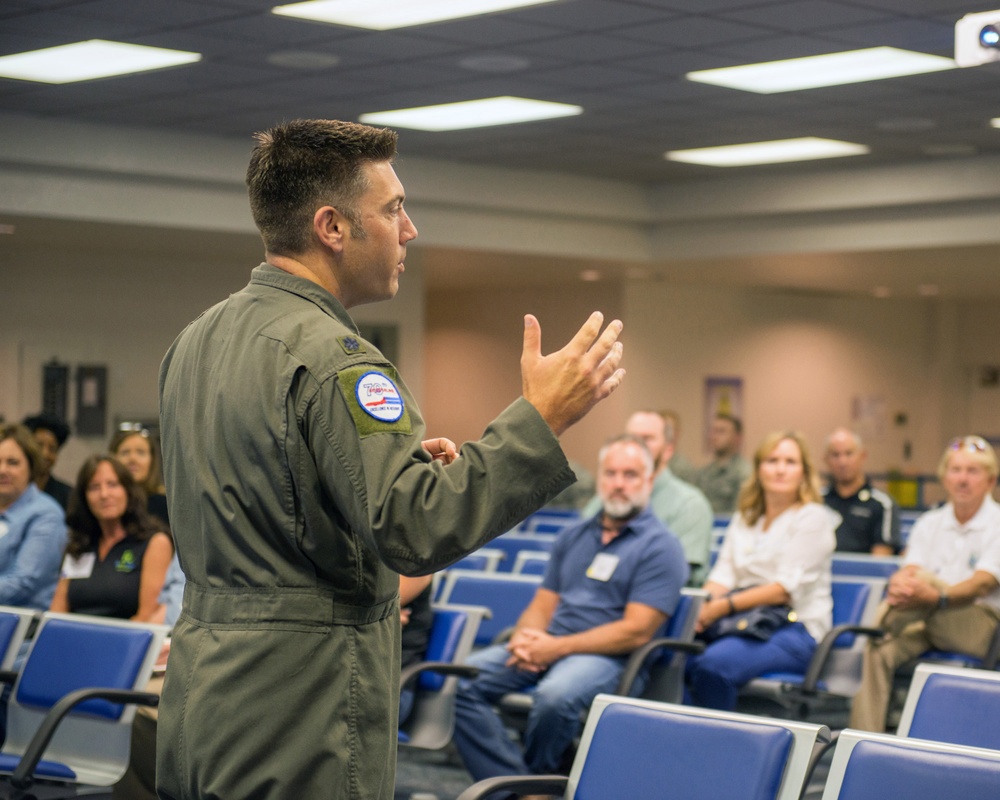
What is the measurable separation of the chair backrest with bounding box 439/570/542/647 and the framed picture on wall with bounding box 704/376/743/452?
1029 cm

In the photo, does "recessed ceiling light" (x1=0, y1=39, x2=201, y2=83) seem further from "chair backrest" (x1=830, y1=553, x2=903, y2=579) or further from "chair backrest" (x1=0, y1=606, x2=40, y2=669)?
"chair backrest" (x1=830, y1=553, x2=903, y2=579)

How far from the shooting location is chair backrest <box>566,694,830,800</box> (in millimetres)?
2504

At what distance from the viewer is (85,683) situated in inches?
166

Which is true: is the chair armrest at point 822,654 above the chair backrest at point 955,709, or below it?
below

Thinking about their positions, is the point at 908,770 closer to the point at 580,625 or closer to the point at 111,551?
the point at 580,625

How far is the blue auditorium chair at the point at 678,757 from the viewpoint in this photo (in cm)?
251

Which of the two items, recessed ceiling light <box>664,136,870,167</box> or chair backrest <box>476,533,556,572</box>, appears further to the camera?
recessed ceiling light <box>664,136,870,167</box>

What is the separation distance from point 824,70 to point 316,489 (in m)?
6.66

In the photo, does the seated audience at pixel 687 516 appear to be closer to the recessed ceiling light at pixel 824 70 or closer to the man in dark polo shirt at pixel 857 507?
the man in dark polo shirt at pixel 857 507

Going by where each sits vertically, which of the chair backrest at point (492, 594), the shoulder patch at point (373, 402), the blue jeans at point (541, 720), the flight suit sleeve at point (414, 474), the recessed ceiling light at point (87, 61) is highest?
the recessed ceiling light at point (87, 61)

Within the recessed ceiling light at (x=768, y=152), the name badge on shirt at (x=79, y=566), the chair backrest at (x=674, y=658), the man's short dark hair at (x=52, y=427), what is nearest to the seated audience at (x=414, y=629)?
the chair backrest at (x=674, y=658)

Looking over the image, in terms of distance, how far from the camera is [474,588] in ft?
19.3

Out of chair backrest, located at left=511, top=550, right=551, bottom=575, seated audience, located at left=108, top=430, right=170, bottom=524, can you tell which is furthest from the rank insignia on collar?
chair backrest, located at left=511, top=550, right=551, bottom=575

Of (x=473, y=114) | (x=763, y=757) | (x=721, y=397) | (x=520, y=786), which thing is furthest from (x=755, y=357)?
(x=763, y=757)
